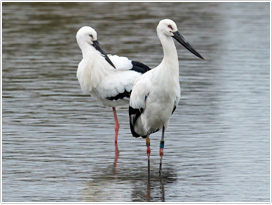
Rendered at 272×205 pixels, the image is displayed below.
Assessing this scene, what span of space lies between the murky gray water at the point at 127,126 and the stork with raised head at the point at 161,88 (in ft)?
2.43

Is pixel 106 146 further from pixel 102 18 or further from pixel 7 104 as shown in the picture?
pixel 102 18

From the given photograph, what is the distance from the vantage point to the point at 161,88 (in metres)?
9.68

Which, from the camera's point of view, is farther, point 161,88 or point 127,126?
point 127,126

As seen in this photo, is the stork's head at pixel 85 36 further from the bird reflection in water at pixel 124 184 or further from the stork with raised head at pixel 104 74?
the bird reflection in water at pixel 124 184

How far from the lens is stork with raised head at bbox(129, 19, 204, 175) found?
963cm

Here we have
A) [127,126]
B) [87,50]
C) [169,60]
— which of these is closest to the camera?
[169,60]

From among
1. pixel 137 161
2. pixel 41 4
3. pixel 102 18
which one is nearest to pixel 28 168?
pixel 137 161

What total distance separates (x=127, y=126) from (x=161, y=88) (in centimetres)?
308

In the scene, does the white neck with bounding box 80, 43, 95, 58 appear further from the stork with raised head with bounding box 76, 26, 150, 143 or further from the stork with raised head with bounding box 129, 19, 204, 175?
the stork with raised head with bounding box 129, 19, 204, 175

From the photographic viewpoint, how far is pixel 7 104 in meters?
13.9

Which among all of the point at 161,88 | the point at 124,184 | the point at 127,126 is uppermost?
the point at 161,88

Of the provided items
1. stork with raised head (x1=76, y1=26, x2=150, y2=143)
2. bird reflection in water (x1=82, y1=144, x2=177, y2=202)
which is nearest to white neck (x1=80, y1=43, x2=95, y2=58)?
stork with raised head (x1=76, y1=26, x2=150, y2=143)

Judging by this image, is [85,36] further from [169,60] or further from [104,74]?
[169,60]

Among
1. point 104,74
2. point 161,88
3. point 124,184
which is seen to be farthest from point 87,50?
point 124,184
